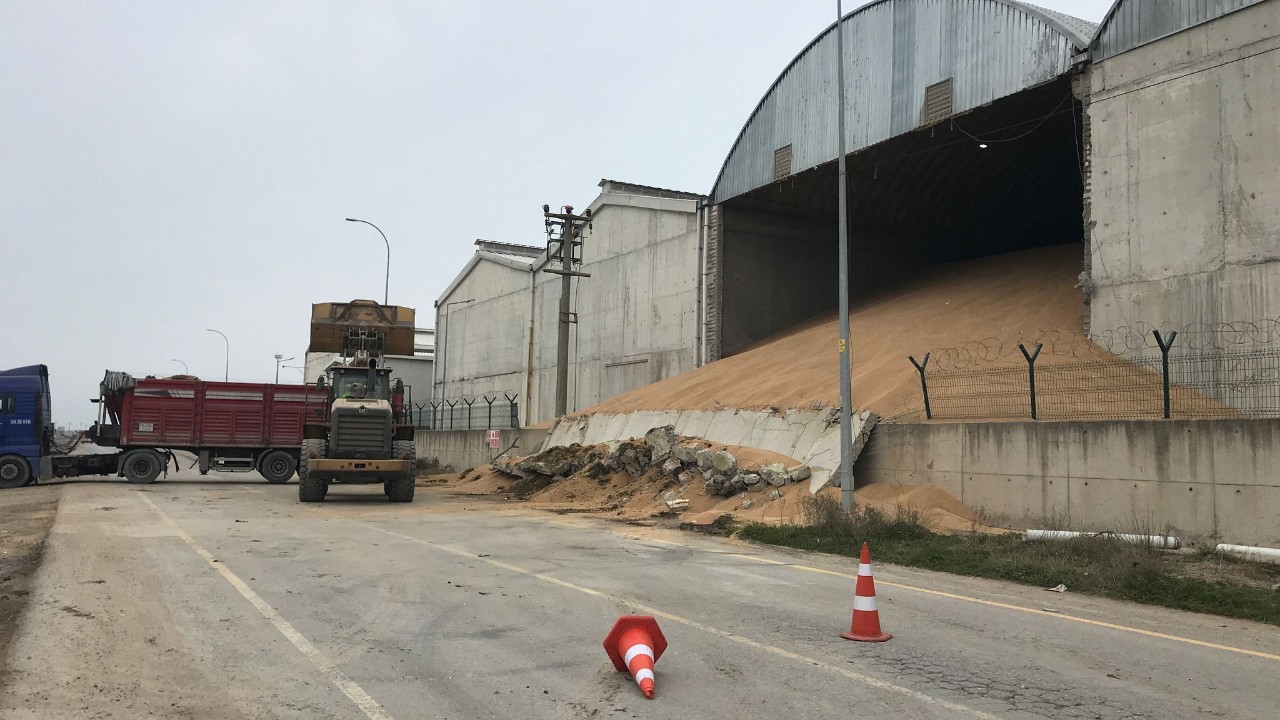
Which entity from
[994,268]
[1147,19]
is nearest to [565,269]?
[994,268]

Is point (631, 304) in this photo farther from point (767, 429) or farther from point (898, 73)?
point (767, 429)

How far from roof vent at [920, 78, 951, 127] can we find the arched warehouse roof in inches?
0.9

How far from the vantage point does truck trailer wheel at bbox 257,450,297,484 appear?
31.6 meters

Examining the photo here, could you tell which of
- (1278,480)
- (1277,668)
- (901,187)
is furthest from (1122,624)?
(901,187)

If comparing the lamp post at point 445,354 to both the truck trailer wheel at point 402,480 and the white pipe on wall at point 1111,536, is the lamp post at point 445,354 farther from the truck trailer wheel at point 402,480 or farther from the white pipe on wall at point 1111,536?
the white pipe on wall at point 1111,536

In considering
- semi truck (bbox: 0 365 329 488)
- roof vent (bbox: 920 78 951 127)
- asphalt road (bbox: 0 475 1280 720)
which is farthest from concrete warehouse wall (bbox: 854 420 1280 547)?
semi truck (bbox: 0 365 329 488)

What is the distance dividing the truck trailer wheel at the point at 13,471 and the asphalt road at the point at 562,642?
60.1 feet

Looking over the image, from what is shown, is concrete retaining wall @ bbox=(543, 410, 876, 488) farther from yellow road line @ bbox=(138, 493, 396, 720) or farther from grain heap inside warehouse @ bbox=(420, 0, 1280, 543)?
yellow road line @ bbox=(138, 493, 396, 720)

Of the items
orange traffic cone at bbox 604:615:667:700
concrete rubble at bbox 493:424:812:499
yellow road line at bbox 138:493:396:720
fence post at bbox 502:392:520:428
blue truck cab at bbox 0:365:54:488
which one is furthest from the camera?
fence post at bbox 502:392:520:428

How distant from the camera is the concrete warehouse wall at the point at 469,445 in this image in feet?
105

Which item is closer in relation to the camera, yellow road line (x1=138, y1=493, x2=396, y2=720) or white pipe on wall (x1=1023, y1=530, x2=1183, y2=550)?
yellow road line (x1=138, y1=493, x2=396, y2=720)

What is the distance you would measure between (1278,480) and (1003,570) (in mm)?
3781

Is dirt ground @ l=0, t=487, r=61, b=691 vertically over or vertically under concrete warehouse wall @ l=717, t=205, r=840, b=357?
under

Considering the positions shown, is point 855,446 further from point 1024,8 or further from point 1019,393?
point 1024,8
